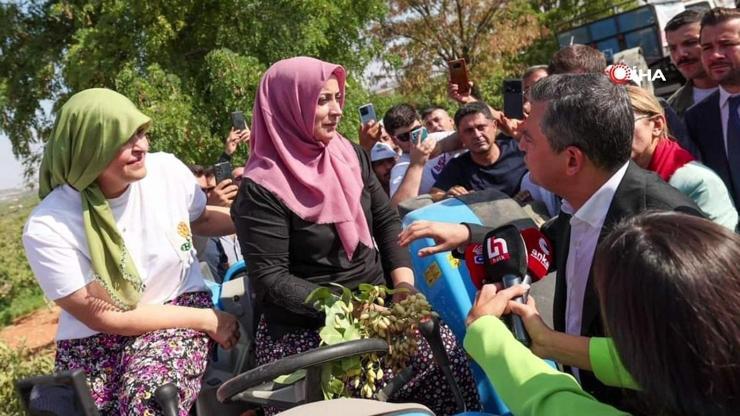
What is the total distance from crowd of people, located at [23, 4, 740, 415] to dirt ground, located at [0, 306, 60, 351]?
6871 millimetres

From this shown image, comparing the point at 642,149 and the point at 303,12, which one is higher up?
the point at 303,12

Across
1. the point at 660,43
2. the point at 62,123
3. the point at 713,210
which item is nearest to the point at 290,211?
the point at 62,123

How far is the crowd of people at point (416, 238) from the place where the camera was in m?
1.26

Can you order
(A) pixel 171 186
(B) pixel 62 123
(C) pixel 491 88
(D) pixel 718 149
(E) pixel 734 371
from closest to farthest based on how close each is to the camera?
(E) pixel 734 371 < (B) pixel 62 123 < (A) pixel 171 186 < (D) pixel 718 149 < (C) pixel 491 88

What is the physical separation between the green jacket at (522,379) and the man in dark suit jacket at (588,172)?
375 mm

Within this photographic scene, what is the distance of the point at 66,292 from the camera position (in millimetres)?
2441

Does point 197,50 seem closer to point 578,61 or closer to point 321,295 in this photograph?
point 578,61

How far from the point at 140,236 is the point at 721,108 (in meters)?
2.57

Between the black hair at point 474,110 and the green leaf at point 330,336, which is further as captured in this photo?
the black hair at point 474,110

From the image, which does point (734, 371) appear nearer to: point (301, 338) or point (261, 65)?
point (301, 338)

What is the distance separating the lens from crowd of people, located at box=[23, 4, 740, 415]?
1258mm

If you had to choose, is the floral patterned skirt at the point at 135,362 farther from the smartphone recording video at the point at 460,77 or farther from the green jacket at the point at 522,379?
the smartphone recording video at the point at 460,77

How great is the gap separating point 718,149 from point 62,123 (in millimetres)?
2756

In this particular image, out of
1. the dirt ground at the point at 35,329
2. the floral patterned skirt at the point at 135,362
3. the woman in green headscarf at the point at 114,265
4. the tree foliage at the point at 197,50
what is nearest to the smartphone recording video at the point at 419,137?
the woman in green headscarf at the point at 114,265
